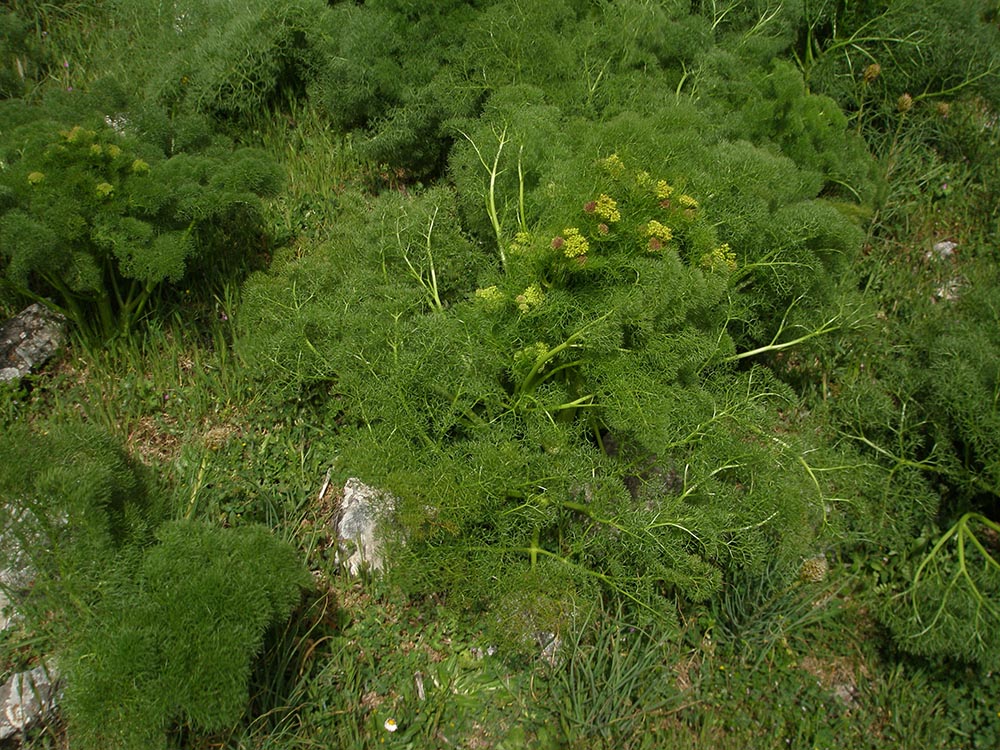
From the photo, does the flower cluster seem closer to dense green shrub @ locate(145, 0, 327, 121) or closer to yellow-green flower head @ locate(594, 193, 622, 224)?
yellow-green flower head @ locate(594, 193, 622, 224)

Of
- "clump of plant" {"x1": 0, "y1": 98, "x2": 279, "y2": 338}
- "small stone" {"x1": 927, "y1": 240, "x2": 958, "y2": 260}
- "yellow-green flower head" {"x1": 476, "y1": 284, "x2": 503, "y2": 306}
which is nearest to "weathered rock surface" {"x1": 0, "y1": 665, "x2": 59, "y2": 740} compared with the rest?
"clump of plant" {"x1": 0, "y1": 98, "x2": 279, "y2": 338}

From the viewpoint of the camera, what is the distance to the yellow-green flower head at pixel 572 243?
7.55 feet

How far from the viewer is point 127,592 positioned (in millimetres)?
2010

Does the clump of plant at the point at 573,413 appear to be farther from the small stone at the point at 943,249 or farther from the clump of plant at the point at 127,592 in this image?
the small stone at the point at 943,249

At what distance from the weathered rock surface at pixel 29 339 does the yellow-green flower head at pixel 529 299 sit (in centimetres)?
202

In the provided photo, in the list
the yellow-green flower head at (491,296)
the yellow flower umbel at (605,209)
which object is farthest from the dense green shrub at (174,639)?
the yellow flower umbel at (605,209)

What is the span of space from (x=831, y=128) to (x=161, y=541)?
3.28 m

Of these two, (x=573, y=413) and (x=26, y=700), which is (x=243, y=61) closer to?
(x=573, y=413)

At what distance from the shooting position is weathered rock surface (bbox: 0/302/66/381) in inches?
114

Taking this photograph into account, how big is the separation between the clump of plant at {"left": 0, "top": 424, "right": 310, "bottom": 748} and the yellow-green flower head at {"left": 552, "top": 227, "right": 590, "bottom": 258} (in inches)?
50.5

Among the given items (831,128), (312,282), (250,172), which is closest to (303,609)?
(312,282)

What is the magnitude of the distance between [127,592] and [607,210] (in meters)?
1.87

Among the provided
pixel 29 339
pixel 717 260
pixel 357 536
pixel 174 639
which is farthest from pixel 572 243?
pixel 29 339

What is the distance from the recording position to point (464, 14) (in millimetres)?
3459
